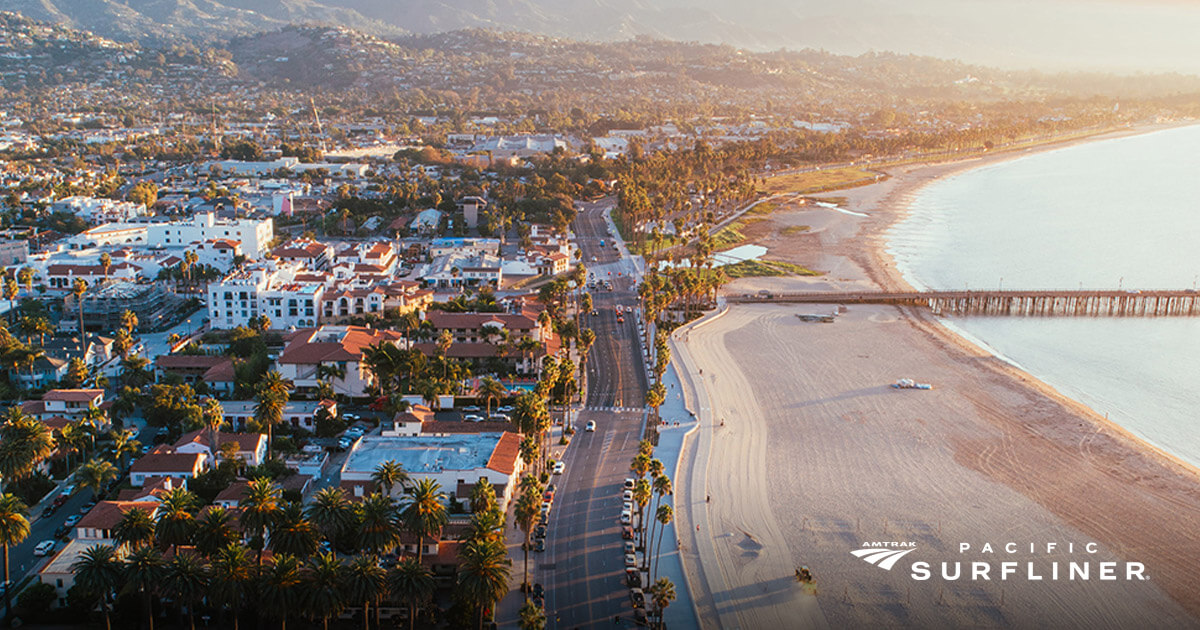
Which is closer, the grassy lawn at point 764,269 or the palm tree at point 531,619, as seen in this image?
the palm tree at point 531,619

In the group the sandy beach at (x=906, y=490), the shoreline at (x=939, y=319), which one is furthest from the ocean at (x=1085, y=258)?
the sandy beach at (x=906, y=490)

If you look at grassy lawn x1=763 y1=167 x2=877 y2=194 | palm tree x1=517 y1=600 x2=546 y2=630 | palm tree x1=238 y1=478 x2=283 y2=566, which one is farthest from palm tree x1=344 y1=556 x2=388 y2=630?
grassy lawn x1=763 y1=167 x2=877 y2=194

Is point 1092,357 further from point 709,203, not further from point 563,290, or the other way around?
point 709,203

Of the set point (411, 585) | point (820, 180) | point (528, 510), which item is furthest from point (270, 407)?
point (820, 180)

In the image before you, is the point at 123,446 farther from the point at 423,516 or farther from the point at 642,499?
the point at 642,499

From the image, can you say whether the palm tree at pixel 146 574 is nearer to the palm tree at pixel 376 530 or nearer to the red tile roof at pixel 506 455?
the palm tree at pixel 376 530

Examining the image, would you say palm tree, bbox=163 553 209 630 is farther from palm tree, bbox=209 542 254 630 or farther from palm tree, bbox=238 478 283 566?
palm tree, bbox=238 478 283 566
